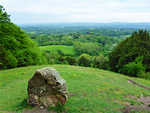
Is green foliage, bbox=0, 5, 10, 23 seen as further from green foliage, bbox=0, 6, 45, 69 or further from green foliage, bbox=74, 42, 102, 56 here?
green foliage, bbox=74, 42, 102, 56

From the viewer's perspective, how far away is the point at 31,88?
1179 cm

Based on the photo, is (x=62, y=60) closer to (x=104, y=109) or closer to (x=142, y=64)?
(x=142, y=64)

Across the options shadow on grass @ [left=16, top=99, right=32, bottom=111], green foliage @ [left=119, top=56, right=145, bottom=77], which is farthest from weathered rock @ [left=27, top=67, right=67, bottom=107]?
green foliage @ [left=119, top=56, right=145, bottom=77]

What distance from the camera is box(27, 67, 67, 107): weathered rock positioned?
11.5 metres

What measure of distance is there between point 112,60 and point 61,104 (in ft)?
122

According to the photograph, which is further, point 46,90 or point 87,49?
point 87,49

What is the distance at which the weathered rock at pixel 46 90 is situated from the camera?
1152 cm

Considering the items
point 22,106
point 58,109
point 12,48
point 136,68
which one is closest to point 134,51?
point 136,68

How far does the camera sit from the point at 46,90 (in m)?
11.7

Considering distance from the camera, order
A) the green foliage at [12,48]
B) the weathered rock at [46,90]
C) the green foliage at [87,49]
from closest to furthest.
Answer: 1. the weathered rock at [46,90]
2. the green foliage at [12,48]
3. the green foliage at [87,49]

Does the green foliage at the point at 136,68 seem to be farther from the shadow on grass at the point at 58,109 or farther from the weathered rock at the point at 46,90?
the shadow on grass at the point at 58,109

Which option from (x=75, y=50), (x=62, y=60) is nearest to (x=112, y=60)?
(x=62, y=60)

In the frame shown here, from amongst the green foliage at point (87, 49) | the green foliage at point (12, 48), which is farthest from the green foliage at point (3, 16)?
the green foliage at point (87, 49)

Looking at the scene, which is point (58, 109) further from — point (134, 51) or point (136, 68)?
point (134, 51)
